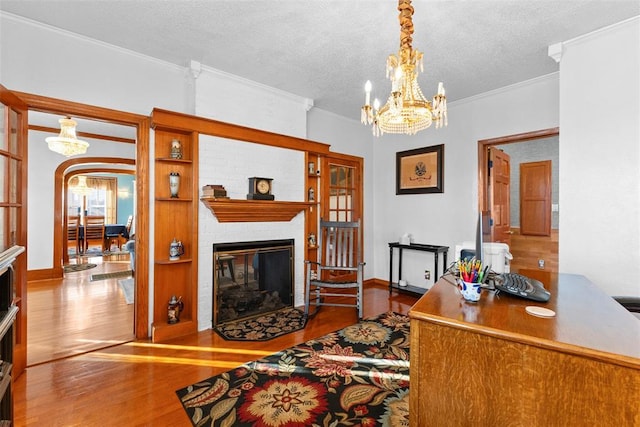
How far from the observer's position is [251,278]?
3410 mm

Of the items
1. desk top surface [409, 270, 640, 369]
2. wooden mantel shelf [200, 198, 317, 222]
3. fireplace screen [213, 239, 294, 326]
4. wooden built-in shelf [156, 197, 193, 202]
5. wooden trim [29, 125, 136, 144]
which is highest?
wooden trim [29, 125, 136, 144]

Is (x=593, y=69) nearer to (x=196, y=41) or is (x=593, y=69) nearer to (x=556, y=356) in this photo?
(x=556, y=356)

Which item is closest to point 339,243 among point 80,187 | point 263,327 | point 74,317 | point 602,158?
point 263,327

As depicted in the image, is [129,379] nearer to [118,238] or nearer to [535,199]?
[535,199]

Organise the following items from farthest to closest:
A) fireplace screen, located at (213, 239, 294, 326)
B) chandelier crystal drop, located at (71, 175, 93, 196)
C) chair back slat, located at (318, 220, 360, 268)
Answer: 1. chandelier crystal drop, located at (71, 175, 93, 196)
2. chair back slat, located at (318, 220, 360, 268)
3. fireplace screen, located at (213, 239, 294, 326)

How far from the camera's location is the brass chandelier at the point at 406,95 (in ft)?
5.77

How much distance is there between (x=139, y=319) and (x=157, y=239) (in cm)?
77

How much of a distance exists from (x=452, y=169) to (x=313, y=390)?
10.7 feet

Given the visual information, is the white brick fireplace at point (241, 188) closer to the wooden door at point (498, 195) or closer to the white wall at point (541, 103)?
the white wall at point (541, 103)

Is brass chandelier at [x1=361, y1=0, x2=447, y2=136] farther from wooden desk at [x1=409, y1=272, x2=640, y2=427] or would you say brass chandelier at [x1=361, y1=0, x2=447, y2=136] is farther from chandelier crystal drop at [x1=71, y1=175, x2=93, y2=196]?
chandelier crystal drop at [x1=71, y1=175, x2=93, y2=196]

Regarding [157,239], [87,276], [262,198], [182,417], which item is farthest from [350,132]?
[87,276]

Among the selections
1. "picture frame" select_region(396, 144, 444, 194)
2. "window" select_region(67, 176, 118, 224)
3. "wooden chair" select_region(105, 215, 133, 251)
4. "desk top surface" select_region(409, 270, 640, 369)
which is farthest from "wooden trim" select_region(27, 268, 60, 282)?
"desk top surface" select_region(409, 270, 640, 369)

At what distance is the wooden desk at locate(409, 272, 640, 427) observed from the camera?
2.97 ft

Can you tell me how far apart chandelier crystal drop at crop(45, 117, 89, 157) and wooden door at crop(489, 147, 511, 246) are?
5.53m
